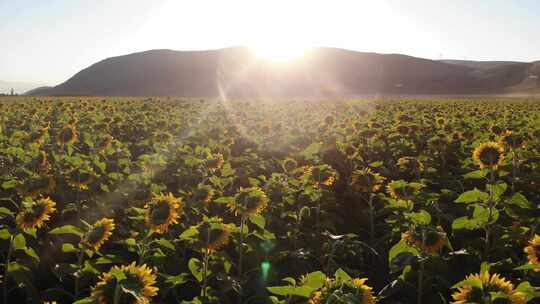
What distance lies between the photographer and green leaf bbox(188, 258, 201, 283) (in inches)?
131

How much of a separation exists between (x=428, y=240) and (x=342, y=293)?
1.47m

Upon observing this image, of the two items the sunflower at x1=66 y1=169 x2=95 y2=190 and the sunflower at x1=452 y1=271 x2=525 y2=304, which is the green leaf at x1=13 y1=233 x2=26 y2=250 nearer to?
the sunflower at x1=66 y1=169 x2=95 y2=190

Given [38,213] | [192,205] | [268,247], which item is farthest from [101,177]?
[268,247]

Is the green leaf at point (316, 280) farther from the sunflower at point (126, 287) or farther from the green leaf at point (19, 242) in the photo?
the green leaf at point (19, 242)

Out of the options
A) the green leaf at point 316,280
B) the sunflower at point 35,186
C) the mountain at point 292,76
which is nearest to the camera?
the green leaf at point 316,280

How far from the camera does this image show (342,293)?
6.37 feet

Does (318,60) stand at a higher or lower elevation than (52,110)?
higher

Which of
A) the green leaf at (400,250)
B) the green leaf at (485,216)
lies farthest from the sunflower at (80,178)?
the green leaf at (485,216)

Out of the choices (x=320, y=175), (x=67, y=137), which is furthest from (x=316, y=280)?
(x=67, y=137)

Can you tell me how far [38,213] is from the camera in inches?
136

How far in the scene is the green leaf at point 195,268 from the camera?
10.9 ft

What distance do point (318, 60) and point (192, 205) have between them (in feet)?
463

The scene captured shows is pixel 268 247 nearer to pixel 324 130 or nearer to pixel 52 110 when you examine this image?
pixel 324 130

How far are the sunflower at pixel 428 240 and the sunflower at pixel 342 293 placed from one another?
1.14 m
